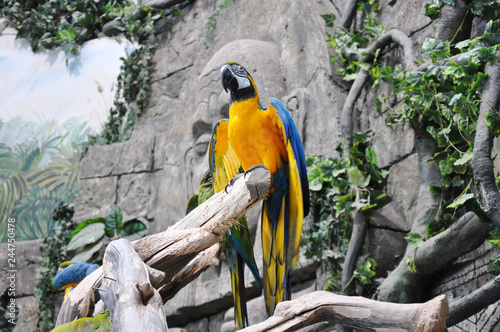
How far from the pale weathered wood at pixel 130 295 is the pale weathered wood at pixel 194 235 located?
233 millimetres

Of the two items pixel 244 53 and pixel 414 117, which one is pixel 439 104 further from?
pixel 244 53

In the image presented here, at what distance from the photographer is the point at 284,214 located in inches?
86.2

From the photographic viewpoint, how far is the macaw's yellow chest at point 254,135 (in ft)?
7.00

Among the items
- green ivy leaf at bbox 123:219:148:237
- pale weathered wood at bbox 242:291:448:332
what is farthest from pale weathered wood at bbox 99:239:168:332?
green ivy leaf at bbox 123:219:148:237

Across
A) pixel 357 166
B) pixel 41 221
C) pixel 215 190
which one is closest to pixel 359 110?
pixel 357 166

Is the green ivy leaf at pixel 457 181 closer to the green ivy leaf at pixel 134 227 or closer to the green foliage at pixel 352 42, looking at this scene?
the green foliage at pixel 352 42

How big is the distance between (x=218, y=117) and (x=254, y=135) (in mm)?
1433

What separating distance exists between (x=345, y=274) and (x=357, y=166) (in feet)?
1.87

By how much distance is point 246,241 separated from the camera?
238 centimetres

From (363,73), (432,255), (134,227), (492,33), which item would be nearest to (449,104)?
(492,33)

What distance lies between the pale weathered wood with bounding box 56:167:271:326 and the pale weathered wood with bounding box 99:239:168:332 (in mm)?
233

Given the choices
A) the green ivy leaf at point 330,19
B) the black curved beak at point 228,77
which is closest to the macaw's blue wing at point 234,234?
the black curved beak at point 228,77

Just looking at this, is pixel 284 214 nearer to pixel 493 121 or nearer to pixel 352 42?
pixel 493 121

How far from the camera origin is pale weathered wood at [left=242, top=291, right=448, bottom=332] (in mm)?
1493
